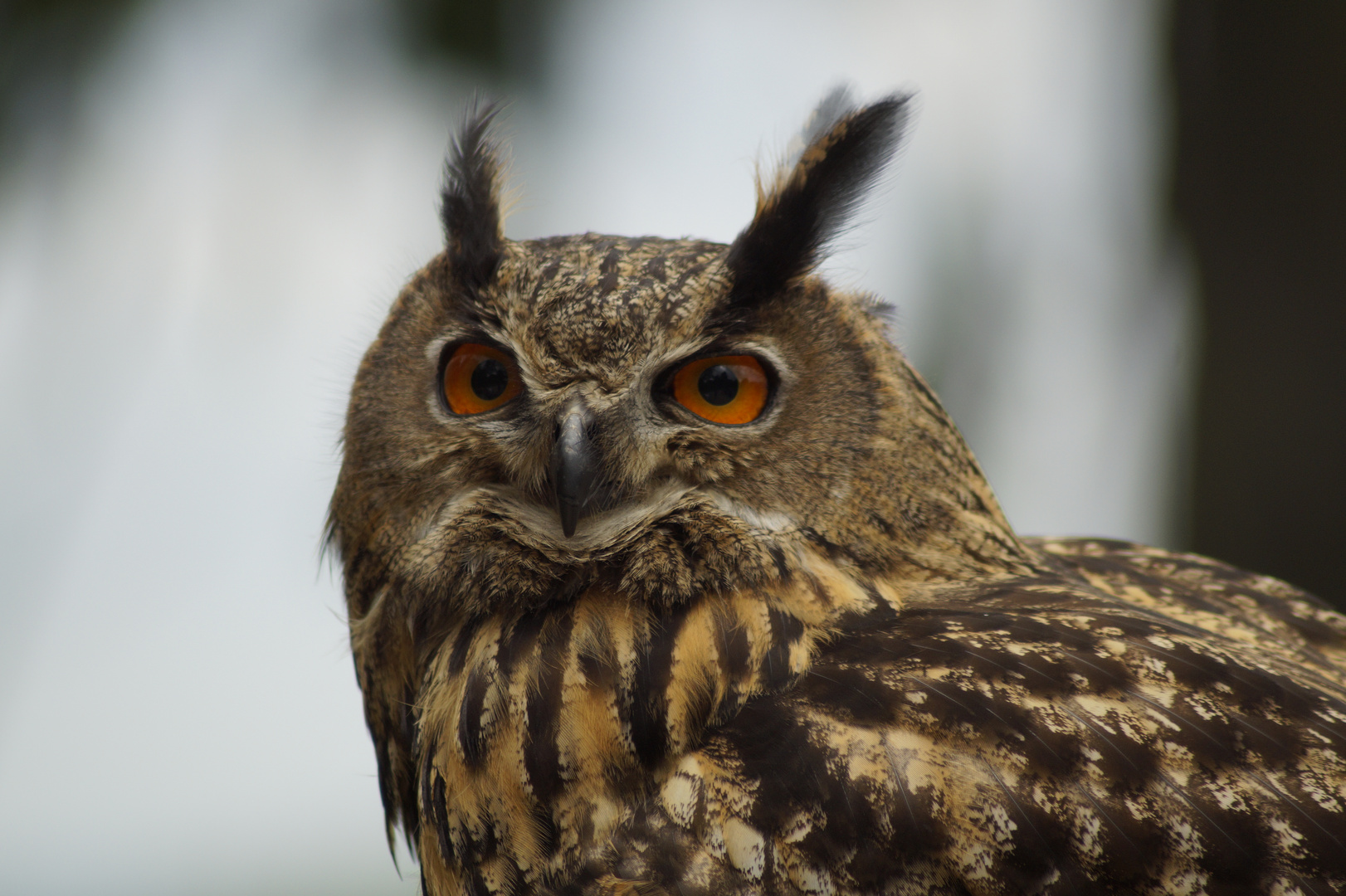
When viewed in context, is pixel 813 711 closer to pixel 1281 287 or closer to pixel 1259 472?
pixel 1259 472

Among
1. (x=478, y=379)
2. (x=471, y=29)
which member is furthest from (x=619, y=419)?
(x=471, y=29)

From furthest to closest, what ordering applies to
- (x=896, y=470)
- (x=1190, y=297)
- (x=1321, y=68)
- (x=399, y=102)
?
1. (x=399, y=102)
2. (x=1190, y=297)
3. (x=1321, y=68)
4. (x=896, y=470)

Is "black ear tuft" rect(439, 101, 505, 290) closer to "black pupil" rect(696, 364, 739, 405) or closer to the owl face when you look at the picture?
the owl face

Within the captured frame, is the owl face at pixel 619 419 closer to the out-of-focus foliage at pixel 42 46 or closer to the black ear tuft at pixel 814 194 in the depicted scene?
the black ear tuft at pixel 814 194

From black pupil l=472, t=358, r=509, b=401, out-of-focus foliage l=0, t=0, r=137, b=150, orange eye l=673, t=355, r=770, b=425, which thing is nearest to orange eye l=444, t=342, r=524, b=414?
black pupil l=472, t=358, r=509, b=401

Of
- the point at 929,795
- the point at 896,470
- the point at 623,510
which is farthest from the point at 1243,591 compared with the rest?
the point at 623,510

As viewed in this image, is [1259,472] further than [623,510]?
Yes
